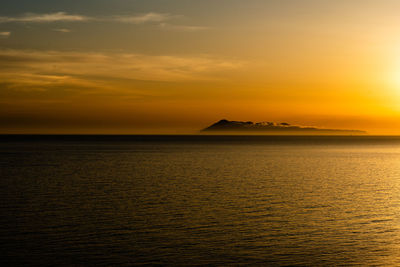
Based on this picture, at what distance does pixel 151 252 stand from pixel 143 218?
8.86m

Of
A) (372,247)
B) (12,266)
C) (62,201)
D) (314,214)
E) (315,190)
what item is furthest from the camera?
(315,190)

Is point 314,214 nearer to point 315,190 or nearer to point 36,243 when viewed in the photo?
point 315,190

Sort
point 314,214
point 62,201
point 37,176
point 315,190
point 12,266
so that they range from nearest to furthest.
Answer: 1. point 12,266
2. point 314,214
3. point 62,201
4. point 315,190
5. point 37,176

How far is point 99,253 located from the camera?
77.3 feet

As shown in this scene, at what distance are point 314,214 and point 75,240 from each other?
704 inches

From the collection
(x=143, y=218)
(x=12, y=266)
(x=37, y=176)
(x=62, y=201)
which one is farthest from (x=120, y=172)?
(x=12, y=266)

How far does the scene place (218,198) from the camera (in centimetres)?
4225

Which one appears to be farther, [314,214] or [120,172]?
[120,172]

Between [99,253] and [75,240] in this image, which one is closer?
[99,253]

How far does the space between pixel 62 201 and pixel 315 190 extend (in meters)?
25.9

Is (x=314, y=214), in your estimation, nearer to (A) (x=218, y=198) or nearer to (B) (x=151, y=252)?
(A) (x=218, y=198)

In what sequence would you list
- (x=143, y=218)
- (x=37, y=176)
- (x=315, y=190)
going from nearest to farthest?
(x=143, y=218) < (x=315, y=190) < (x=37, y=176)

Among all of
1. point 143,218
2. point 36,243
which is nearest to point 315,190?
point 143,218

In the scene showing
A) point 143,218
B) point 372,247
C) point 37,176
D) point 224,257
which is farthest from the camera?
point 37,176
